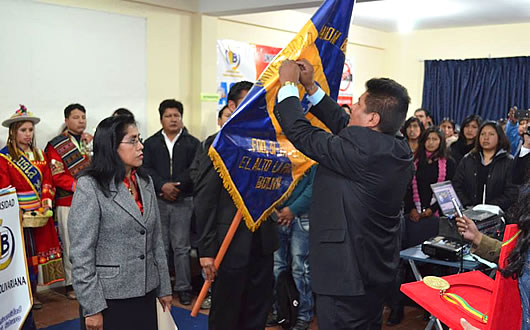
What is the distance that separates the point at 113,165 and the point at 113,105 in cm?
298

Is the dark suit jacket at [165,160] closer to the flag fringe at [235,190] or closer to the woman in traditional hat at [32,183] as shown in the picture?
the woman in traditional hat at [32,183]

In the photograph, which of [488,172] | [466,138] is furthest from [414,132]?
[466,138]

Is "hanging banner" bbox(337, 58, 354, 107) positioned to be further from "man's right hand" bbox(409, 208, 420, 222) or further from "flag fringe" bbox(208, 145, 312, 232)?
"flag fringe" bbox(208, 145, 312, 232)

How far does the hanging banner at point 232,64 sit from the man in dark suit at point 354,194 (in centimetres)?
422

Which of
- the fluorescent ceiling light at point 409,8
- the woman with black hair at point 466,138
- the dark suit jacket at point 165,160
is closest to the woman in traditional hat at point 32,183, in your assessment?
the dark suit jacket at point 165,160

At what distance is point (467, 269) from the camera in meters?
3.27

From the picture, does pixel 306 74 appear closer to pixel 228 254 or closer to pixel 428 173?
pixel 228 254

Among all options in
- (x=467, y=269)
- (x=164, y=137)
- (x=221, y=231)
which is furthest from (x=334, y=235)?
(x=164, y=137)

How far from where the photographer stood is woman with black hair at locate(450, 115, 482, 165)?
5.61m

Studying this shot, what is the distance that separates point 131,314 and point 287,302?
5.72 ft

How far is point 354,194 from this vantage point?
2.00 meters

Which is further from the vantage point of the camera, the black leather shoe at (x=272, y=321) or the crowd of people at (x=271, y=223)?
the black leather shoe at (x=272, y=321)

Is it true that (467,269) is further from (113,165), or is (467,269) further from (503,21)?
(503,21)

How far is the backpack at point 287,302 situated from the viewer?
3777mm
